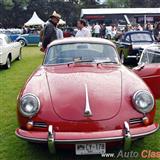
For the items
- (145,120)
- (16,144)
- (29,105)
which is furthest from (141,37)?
(29,105)

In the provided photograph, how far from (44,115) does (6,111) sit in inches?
116

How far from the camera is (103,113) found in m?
4.47

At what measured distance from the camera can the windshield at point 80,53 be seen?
612 centimetres

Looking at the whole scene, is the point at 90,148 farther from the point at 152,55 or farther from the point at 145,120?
the point at 152,55

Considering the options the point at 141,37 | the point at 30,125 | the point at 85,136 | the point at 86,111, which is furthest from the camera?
the point at 141,37

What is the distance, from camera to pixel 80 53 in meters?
6.25

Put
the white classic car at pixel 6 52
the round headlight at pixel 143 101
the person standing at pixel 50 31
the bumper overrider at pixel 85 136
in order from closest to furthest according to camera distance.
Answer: the bumper overrider at pixel 85 136, the round headlight at pixel 143 101, the person standing at pixel 50 31, the white classic car at pixel 6 52

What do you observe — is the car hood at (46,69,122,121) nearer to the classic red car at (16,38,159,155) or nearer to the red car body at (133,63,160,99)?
the classic red car at (16,38,159,155)

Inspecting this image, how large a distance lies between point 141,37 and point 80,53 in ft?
28.9

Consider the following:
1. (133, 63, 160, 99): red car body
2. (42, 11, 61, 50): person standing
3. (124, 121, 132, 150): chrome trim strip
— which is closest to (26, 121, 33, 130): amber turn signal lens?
(124, 121, 132, 150): chrome trim strip

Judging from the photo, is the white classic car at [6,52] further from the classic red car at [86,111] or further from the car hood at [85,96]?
the car hood at [85,96]

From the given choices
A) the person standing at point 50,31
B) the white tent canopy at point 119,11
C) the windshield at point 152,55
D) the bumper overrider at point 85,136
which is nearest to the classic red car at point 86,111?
the bumper overrider at point 85,136

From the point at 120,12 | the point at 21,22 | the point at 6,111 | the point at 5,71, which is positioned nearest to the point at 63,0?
the point at 21,22

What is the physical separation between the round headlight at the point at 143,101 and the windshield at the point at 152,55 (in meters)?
3.01
